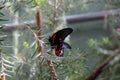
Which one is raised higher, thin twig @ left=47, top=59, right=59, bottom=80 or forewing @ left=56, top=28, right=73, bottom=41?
forewing @ left=56, top=28, right=73, bottom=41

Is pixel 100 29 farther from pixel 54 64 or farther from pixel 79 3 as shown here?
pixel 54 64

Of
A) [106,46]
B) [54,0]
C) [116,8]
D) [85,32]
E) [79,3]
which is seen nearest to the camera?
[54,0]

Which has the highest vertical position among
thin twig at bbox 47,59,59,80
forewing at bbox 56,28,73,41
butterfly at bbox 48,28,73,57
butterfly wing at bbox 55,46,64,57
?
forewing at bbox 56,28,73,41

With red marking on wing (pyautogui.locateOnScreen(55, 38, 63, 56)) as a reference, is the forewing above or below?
above

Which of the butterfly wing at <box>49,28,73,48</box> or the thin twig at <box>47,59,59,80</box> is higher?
the butterfly wing at <box>49,28,73,48</box>

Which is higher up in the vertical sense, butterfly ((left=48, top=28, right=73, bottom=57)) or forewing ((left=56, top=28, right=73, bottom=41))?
forewing ((left=56, top=28, right=73, bottom=41))

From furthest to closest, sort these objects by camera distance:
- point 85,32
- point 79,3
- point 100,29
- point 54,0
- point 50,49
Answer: point 100,29 < point 85,32 < point 79,3 < point 54,0 < point 50,49

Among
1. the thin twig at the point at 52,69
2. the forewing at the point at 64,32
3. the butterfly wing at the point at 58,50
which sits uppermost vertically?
the forewing at the point at 64,32

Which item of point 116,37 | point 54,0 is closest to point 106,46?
point 116,37

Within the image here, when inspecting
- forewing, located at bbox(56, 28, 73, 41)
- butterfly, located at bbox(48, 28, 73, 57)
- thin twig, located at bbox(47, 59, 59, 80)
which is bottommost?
thin twig, located at bbox(47, 59, 59, 80)

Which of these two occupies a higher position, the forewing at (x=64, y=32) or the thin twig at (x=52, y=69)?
the forewing at (x=64, y=32)

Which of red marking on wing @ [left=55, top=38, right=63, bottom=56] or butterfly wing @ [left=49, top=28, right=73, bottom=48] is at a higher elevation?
butterfly wing @ [left=49, top=28, right=73, bottom=48]
